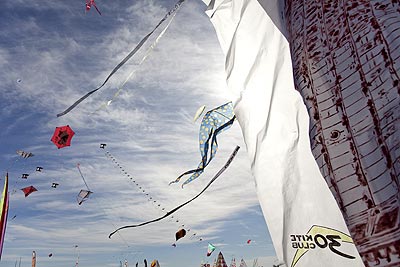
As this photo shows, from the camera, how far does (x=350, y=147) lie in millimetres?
1187

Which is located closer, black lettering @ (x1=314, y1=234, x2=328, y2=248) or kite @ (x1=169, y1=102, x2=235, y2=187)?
black lettering @ (x1=314, y1=234, x2=328, y2=248)

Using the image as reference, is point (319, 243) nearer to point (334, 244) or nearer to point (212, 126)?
point (334, 244)

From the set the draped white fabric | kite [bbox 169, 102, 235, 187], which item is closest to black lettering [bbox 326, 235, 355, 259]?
the draped white fabric

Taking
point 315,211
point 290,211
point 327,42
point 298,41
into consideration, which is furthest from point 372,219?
point 298,41

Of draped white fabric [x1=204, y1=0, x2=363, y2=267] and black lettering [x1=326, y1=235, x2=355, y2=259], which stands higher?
draped white fabric [x1=204, y1=0, x2=363, y2=267]

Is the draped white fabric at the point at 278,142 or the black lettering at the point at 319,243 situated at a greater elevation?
the draped white fabric at the point at 278,142

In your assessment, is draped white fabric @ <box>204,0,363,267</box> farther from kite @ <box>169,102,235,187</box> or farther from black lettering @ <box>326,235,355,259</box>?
kite @ <box>169,102,235,187</box>

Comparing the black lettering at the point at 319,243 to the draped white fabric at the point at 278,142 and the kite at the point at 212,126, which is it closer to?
the draped white fabric at the point at 278,142

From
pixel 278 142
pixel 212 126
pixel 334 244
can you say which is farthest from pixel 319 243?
pixel 212 126

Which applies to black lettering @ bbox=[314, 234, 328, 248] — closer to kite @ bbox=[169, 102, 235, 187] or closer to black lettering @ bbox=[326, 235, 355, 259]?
black lettering @ bbox=[326, 235, 355, 259]

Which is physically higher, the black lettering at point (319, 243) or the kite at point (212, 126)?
the kite at point (212, 126)

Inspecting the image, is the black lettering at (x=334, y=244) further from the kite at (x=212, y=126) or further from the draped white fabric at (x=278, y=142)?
the kite at (x=212, y=126)

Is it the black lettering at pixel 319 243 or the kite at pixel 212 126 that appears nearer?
the black lettering at pixel 319 243

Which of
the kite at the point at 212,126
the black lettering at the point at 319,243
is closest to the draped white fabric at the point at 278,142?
the black lettering at the point at 319,243
